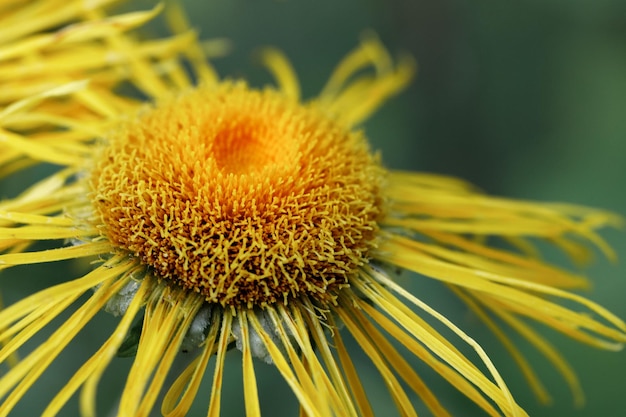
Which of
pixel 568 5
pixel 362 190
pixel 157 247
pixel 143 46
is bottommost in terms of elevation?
pixel 157 247

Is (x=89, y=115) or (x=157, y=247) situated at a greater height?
(x=89, y=115)

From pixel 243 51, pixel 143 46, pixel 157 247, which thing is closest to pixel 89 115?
pixel 143 46

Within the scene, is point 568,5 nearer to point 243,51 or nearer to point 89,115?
point 243,51

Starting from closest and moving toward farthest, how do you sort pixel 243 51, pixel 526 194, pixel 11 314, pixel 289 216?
pixel 11 314
pixel 289 216
pixel 526 194
pixel 243 51

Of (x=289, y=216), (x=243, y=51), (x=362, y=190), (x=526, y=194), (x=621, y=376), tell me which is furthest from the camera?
(x=243, y=51)

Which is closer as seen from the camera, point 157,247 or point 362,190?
point 157,247
